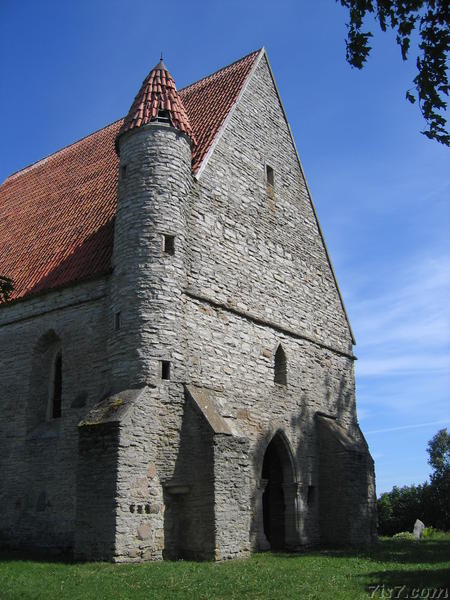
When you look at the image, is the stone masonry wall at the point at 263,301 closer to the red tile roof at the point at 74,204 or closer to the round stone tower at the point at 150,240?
the round stone tower at the point at 150,240

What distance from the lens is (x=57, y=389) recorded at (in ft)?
55.8

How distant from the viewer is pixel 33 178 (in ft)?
83.0

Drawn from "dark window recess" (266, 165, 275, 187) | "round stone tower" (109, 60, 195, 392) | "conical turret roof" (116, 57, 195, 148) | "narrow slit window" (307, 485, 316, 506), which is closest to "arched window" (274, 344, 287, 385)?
"narrow slit window" (307, 485, 316, 506)

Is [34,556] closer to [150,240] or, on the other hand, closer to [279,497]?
[279,497]

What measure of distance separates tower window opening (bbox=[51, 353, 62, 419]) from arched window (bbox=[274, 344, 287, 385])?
604cm

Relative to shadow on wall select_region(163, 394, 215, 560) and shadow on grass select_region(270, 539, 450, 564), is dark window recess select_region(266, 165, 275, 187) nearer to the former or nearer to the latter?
shadow on wall select_region(163, 394, 215, 560)

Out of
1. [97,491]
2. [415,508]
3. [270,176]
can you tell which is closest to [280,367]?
[270,176]

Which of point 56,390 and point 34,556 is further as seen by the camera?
point 56,390

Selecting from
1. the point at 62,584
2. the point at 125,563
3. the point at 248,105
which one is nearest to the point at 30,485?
the point at 125,563

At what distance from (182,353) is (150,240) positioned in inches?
109

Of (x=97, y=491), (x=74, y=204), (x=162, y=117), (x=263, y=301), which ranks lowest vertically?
(x=97, y=491)

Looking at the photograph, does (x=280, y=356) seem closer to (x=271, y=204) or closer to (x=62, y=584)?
(x=271, y=204)

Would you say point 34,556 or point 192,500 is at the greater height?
point 192,500

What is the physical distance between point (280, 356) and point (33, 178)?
520 inches
